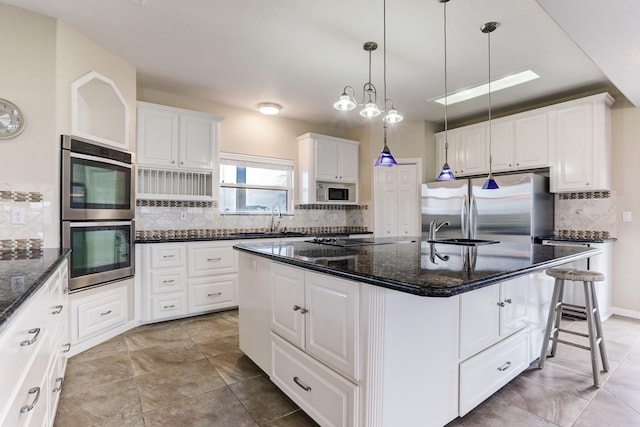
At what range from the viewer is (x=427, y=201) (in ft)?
15.5

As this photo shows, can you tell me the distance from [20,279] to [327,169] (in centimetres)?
409

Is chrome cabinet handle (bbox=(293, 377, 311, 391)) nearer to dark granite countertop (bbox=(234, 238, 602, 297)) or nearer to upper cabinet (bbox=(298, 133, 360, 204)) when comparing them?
dark granite countertop (bbox=(234, 238, 602, 297))

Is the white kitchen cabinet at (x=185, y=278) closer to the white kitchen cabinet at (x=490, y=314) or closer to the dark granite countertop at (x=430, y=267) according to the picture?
the dark granite countertop at (x=430, y=267)

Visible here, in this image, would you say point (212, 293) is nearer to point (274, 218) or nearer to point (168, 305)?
point (168, 305)

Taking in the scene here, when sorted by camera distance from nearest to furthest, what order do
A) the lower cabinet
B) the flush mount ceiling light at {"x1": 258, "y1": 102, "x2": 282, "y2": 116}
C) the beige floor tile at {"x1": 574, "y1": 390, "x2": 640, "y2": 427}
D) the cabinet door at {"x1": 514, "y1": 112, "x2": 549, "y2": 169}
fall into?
the lower cabinet < the beige floor tile at {"x1": 574, "y1": 390, "x2": 640, "y2": 427} < the cabinet door at {"x1": 514, "y1": 112, "x2": 549, "y2": 169} < the flush mount ceiling light at {"x1": 258, "y1": 102, "x2": 282, "y2": 116}

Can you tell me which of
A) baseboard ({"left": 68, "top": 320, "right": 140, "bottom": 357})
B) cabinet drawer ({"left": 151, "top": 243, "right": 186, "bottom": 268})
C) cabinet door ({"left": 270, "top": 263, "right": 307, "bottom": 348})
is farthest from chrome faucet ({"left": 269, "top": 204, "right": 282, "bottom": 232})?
cabinet door ({"left": 270, "top": 263, "right": 307, "bottom": 348})

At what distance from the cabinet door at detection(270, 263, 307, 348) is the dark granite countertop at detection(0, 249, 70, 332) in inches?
43.1

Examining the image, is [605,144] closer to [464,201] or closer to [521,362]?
[464,201]

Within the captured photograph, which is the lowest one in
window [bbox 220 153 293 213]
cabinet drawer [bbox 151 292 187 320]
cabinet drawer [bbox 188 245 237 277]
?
cabinet drawer [bbox 151 292 187 320]

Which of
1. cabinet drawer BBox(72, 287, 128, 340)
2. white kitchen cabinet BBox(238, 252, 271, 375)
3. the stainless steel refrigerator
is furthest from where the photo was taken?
the stainless steel refrigerator

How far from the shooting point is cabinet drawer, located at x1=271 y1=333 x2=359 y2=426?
4.88ft

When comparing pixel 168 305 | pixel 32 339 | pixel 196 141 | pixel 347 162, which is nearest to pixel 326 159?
pixel 347 162

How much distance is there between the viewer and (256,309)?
230cm

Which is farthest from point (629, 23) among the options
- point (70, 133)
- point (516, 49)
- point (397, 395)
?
point (70, 133)
